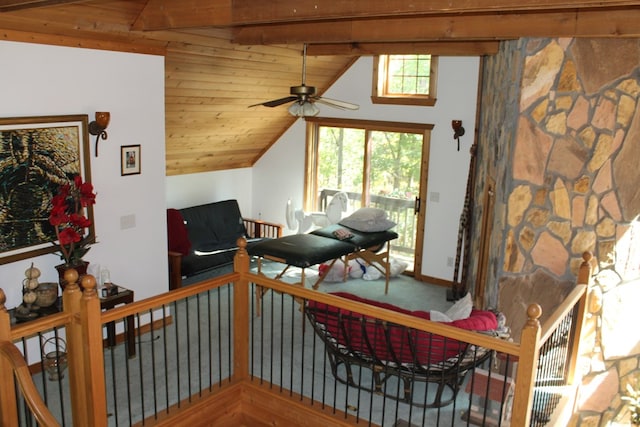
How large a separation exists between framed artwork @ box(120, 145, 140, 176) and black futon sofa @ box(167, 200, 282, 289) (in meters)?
1.15

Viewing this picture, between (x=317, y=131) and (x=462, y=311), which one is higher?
(x=317, y=131)

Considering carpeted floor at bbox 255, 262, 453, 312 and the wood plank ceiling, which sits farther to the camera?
carpeted floor at bbox 255, 262, 453, 312

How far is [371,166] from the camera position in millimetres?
7617

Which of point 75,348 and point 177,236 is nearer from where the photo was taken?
point 75,348

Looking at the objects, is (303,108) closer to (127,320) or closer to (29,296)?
(127,320)

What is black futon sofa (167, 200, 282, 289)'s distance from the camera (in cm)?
647

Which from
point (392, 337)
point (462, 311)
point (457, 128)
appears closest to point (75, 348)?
point (392, 337)

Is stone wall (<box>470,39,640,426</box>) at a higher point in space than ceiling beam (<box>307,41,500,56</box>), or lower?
lower

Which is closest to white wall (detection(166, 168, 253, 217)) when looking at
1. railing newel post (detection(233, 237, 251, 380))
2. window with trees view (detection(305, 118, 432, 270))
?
window with trees view (detection(305, 118, 432, 270))

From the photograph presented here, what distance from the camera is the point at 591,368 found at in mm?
4238

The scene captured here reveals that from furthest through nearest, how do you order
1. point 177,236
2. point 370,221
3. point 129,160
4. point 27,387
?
point 370,221, point 177,236, point 129,160, point 27,387

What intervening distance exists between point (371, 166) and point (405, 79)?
120 cm

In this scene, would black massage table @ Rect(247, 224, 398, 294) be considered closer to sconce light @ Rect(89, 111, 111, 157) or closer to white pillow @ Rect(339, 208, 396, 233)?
white pillow @ Rect(339, 208, 396, 233)

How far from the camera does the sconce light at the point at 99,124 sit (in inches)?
181
